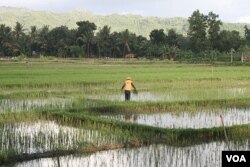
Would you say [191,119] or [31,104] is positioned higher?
[31,104]

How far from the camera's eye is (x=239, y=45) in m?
62.3

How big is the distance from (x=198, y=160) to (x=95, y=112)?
6313mm

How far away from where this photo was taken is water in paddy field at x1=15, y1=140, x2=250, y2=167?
718cm

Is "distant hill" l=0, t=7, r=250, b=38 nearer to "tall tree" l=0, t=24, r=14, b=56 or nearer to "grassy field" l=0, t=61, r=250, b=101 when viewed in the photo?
"tall tree" l=0, t=24, r=14, b=56

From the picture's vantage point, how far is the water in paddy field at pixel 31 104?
1370 centimetres

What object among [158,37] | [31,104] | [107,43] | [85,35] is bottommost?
[31,104]

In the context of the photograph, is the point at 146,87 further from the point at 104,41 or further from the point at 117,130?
the point at 104,41

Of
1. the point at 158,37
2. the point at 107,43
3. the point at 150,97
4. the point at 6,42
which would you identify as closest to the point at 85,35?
the point at 107,43

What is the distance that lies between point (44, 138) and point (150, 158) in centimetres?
259

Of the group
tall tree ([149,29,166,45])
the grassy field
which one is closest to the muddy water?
the grassy field

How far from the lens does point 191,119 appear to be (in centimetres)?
1232

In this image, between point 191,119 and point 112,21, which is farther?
point 112,21

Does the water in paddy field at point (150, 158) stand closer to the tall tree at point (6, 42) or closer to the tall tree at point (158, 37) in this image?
the tall tree at point (6, 42)

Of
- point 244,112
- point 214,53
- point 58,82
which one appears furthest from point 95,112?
point 214,53
